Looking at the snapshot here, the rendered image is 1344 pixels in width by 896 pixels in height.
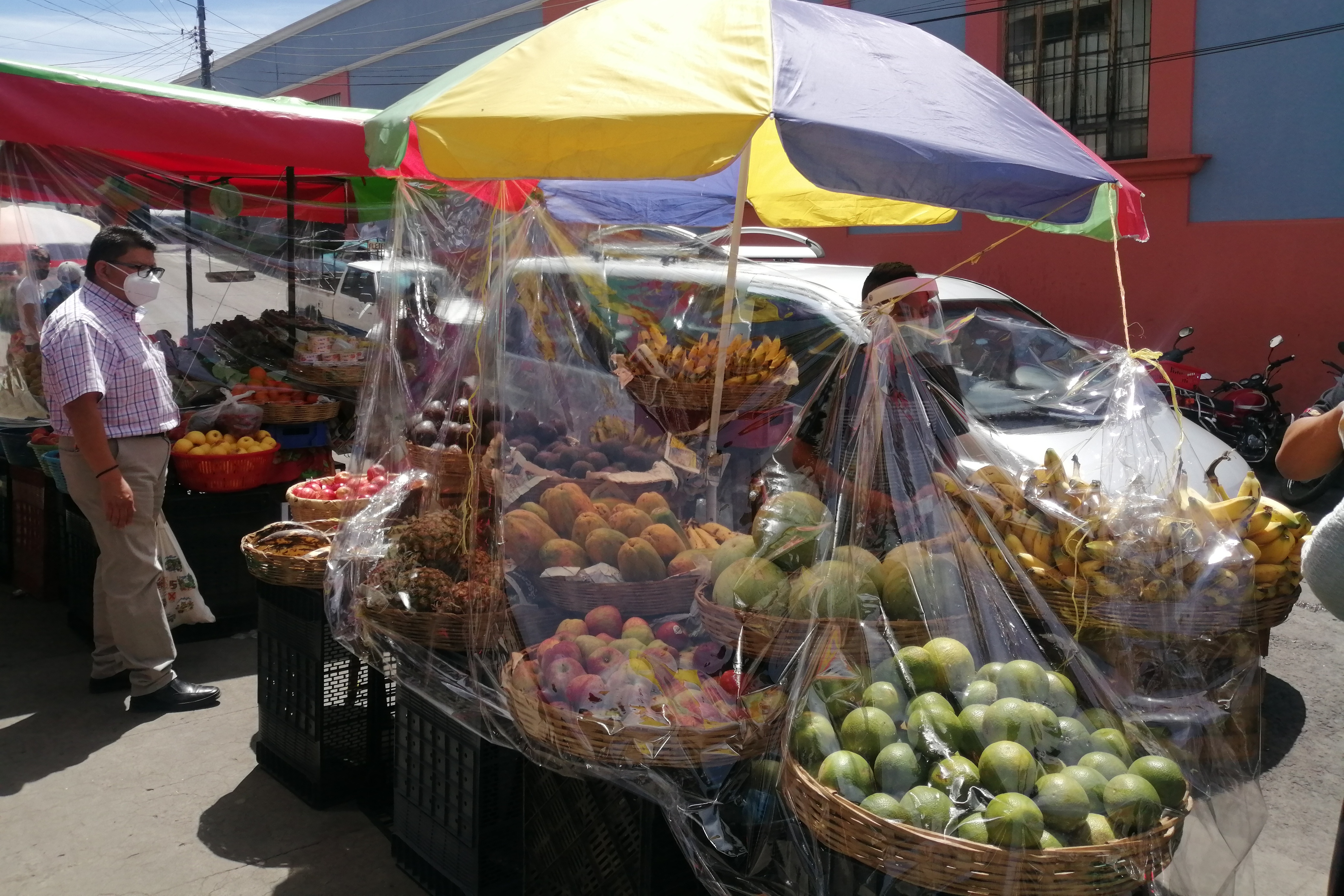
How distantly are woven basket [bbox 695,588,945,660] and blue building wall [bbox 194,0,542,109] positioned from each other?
56.3 feet

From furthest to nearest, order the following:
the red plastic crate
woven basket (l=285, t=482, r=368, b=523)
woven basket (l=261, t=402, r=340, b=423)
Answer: woven basket (l=261, t=402, r=340, b=423) → the red plastic crate → woven basket (l=285, t=482, r=368, b=523)

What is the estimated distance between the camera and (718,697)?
223cm

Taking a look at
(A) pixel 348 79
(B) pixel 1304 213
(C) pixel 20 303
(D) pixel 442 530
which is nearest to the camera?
(D) pixel 442 530

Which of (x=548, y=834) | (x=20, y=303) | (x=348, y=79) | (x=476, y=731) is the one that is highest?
(x=348, y=79)

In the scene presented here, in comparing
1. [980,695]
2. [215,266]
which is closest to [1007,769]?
[980,695]

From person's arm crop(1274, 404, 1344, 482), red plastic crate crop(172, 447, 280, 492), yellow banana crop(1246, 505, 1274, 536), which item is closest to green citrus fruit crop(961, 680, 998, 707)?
person's arm crop(1274, 404, 1344, 482)

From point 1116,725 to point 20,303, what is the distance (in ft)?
17.0

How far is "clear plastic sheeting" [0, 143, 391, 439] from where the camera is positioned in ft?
16.7

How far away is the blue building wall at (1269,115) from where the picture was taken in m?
9.21

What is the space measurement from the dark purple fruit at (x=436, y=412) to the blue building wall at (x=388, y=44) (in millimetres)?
15827

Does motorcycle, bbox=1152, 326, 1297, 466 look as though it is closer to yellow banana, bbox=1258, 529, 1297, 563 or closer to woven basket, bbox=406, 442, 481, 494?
yellow banana, bbox=1258, 529, 1297, 563

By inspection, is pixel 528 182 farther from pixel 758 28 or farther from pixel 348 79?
pixel 348 79

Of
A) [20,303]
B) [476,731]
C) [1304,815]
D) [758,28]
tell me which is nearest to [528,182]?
[758,28]

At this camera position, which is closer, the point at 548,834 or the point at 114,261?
the point at 548,834
